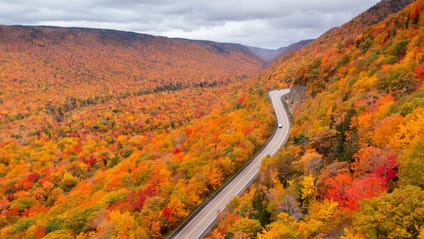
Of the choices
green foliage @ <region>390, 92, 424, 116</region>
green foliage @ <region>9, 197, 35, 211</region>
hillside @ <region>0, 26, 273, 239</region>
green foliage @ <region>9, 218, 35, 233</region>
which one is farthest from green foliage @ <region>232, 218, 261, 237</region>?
green foliage @ <region>9, 197, 35, 211</region>

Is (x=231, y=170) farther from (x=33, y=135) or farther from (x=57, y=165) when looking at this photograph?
(x=33, y=135)

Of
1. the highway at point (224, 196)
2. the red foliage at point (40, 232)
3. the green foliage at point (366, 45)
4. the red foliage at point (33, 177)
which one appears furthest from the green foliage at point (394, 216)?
the red foliage at point (33, 177)

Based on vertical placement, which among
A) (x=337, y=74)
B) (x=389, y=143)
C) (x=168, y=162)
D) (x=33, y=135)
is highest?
(x=337, y=74)

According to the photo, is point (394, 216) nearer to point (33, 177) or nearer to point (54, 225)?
point (54, 225)

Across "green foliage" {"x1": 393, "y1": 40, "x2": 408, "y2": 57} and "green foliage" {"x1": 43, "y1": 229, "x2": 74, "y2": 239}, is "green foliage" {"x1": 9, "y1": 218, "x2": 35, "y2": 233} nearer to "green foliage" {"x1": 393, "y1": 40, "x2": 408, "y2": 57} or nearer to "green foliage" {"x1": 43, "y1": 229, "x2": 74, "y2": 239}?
"green foliage" {"x1": 43, "y1": 229, "x2": 74, "y2": 239}

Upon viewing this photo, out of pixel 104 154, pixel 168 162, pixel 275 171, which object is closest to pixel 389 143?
pixel 275 171

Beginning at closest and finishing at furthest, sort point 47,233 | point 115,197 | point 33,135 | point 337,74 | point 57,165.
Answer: point 47,233
point 115,197
point 337,74
point 57,165
point 33,135

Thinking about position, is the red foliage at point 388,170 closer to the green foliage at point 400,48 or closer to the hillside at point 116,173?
the hillside at point 116,173

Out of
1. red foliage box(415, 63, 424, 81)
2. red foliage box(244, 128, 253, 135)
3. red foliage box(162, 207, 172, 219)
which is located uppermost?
red foliage box(415, 63, 424, 81)
